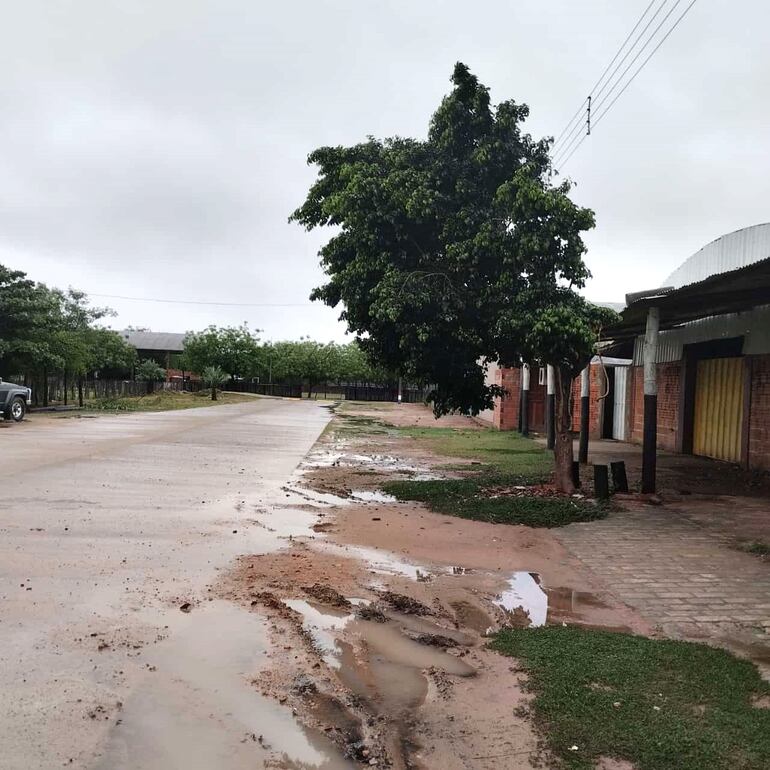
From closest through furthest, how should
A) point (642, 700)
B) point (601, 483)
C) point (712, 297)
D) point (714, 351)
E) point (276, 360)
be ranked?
1. point (642, 700)
2. point (601, 483)
3. point (712, 297)
4. point (714, 351)
5. point (276, 360)

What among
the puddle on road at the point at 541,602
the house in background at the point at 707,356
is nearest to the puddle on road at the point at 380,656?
the puddle on road at the point at 541,602

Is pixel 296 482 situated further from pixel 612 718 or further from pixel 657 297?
pixel 612 718

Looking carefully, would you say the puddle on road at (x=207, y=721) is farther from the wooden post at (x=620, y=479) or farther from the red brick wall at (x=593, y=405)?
the red brick wall at (x=593, y=405)

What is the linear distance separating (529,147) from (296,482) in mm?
6491

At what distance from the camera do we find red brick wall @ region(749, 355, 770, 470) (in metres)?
12.8

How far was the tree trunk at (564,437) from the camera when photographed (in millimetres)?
10273

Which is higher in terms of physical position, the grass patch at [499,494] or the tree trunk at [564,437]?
the tree trunk at [564,437]

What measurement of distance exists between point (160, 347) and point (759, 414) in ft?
237

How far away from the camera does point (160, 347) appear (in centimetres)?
7700

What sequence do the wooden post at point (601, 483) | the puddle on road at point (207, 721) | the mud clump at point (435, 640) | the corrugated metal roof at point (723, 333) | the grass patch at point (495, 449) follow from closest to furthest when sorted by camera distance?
the puddle on road at point (207, 721) < the mud clump at point (435, 640) < the wooden post at point (601, 483) < the corrugated metal roof at point (723, 333) < the grass patch at point (495, 449)

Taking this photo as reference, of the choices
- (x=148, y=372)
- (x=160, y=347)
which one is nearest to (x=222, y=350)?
(x=148, y=372)

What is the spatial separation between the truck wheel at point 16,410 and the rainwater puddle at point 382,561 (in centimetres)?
1928

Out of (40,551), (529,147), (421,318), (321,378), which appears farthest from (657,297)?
(321,378)

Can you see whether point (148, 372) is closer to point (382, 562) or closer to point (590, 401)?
point (590, 401)
